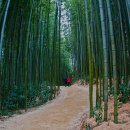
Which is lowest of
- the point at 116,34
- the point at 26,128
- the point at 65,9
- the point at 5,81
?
the point at 26,128

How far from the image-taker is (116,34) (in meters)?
7.82

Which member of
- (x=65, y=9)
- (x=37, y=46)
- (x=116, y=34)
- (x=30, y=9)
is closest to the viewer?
(x=116, y=34)

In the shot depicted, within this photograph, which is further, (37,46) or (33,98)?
(37,46)

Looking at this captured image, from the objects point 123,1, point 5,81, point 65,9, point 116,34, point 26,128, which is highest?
point 65,9

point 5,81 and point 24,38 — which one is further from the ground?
point 24,38

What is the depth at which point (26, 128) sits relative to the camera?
19.0 feet

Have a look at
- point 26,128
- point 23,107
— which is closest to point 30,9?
point 23,107

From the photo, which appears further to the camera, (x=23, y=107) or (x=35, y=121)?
(x=23, y=107)

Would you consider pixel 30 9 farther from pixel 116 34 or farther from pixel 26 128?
pixel 26 128

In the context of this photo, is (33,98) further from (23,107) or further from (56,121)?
(56,121)

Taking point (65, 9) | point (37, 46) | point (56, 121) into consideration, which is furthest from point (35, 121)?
point (65, 9)

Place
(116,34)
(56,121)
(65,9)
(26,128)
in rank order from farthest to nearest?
1. (65,9)
2. (116,34)
3. (56,121)
4. (26,128)

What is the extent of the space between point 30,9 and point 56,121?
13.4ft

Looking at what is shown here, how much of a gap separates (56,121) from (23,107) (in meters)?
2.72
